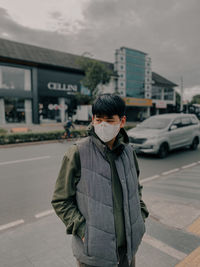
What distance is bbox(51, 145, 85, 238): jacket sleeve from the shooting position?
4.91 feet

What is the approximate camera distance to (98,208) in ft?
4.82

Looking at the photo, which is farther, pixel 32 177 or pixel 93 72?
pixel 93 72

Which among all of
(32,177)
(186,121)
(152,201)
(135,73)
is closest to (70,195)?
(152,201)

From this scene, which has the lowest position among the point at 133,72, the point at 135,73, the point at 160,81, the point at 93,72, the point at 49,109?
the point at 49,109

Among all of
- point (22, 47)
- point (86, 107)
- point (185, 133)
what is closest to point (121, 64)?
point (86, 107)

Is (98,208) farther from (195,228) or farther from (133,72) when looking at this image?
(133,72)

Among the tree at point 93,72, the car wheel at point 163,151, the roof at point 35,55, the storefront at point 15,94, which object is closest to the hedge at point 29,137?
the car wheel at point 163,151

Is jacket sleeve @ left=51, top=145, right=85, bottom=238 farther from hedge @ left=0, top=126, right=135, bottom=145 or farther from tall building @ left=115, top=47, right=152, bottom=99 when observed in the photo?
tall building @ left=115, top=47, right=152, bottom=99

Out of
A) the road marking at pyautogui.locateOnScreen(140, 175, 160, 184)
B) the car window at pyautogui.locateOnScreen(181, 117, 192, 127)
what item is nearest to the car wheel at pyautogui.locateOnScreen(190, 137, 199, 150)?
the car window at pyautogui.locateOnScreen(181, 117, 192, 127)

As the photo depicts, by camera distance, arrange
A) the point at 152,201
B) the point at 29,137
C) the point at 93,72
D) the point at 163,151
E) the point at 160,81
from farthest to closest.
A: the point at 160,81, the point at 93,72, the point at 29,137, the point at 163,151, the point at 152,201

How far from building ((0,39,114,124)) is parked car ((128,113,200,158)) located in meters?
18.2

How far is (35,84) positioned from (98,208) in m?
27.0

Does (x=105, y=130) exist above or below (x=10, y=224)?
above

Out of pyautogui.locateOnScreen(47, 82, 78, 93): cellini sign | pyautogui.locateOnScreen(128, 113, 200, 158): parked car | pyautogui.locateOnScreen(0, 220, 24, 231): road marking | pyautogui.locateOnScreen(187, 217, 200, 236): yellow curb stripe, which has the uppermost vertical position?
pyautogui.locateOnScreen(47, 82, 78, 93): cellini sign
